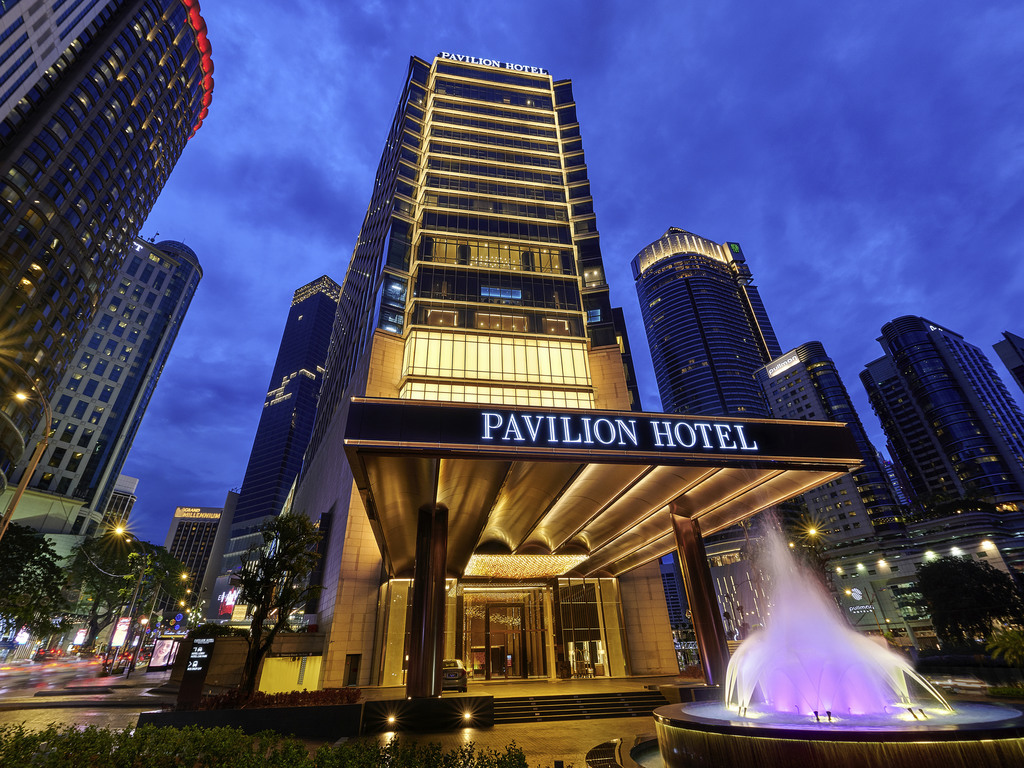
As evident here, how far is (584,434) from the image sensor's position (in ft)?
53.0

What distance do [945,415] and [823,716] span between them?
20974 centimetres

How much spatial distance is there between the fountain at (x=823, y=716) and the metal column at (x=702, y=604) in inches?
104

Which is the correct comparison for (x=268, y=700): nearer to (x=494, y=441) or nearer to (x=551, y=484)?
(x=494, y=441)

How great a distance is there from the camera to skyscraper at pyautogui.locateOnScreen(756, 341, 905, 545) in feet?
461

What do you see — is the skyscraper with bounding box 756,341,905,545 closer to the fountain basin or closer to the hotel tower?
the hotel tower

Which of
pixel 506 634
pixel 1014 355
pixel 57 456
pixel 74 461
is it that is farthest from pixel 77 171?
pixel 1014 355

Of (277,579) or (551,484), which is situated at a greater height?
(551,484)

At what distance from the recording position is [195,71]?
94.2m

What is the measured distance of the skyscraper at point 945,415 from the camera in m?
148

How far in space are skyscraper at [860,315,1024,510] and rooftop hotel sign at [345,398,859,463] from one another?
17158 centimetres

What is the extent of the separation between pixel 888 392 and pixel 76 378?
10151 inches

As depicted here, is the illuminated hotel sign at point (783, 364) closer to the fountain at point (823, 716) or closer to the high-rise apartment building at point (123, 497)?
the fountain at point (823, 716)

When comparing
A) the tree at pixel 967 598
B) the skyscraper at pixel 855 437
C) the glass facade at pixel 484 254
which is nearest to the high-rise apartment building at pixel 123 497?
the glass facade at pixel 484 254

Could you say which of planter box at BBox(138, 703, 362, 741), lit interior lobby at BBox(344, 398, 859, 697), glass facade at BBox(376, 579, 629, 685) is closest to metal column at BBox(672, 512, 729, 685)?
lit interior lobby at BBox(344, 398, 859, 697)
